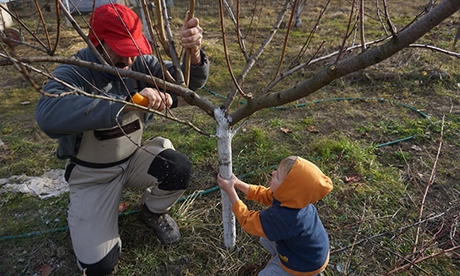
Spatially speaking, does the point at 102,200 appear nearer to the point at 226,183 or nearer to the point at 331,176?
the point at 226,183

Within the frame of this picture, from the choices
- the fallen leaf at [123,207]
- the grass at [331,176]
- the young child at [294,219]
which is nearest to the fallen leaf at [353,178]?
the grass at [331,176]

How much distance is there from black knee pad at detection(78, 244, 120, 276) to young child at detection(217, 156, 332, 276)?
3.08ft

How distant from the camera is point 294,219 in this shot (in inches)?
62.7

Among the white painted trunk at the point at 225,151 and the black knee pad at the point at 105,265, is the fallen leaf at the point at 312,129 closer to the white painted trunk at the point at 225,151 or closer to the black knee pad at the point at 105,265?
the white painted trunk at the point at 225,151

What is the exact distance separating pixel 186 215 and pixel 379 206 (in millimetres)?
1512

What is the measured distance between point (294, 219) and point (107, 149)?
4.39ft

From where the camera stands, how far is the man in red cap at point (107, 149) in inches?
70.2

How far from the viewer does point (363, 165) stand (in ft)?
9.69

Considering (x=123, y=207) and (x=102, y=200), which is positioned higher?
(x=102, y=200)

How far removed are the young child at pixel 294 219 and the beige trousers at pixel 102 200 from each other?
33.4 inches

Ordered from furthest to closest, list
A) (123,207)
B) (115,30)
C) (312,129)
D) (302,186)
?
1. (312,129)
2. (123,207)
3. (115,30)
4. (302,186)

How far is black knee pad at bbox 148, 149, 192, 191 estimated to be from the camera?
2291mm

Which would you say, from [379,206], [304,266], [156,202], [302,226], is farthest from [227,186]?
[379,206]

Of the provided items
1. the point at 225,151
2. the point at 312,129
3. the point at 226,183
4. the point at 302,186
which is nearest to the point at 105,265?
the point at 226,183
